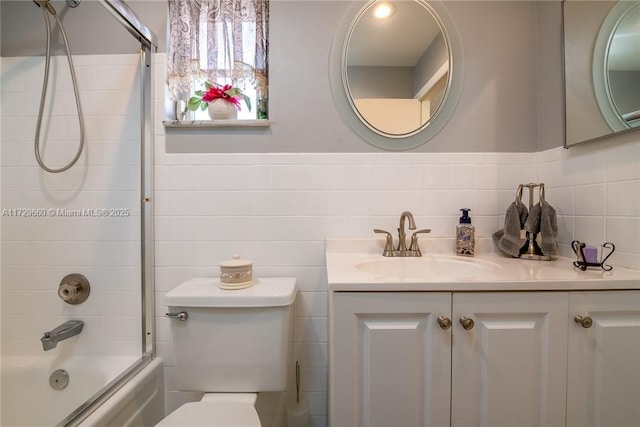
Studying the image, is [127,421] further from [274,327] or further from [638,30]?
[638,30]

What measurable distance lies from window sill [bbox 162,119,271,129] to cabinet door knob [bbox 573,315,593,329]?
47.7 inches

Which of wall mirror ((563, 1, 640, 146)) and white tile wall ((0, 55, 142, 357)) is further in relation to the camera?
white tile wall ((0, 55, 142, 357))

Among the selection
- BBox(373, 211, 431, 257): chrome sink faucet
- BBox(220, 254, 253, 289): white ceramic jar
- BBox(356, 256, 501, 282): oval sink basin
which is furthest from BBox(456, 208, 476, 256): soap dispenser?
BBox(220, 254, 253, 289): white ceramic jar

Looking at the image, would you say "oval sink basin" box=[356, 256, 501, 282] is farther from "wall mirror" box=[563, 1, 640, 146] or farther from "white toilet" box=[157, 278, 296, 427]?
"wall mirror" box=[563, 1, 640, 146]

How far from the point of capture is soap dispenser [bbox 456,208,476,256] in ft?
3.77

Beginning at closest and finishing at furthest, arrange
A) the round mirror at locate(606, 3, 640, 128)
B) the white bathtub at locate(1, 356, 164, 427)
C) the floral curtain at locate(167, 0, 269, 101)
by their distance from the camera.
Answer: the round mirror at locate(606, 3, 640, 128) → the white bathtub at locate(1, 356, 164, 427) → the floral curtain at locate(167, 0, 269, 101)

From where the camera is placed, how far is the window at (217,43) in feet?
3.87

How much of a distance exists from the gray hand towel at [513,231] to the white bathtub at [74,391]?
4.93 ft

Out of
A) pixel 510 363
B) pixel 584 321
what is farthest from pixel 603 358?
pixel 510 363

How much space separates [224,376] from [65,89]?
4.39 feet

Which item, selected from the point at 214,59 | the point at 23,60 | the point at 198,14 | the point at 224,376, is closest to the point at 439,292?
the point at 224,376

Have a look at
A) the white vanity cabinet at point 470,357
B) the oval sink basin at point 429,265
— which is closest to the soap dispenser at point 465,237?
the oval sink basin at point 429,265

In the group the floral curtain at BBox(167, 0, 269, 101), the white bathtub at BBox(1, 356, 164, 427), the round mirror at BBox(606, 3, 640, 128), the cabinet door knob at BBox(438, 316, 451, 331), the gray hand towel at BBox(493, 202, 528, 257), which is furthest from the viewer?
the floral curtain at BBox(167, 0, 269, 101)

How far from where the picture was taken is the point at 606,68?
0.93 m
